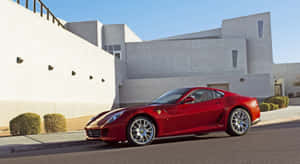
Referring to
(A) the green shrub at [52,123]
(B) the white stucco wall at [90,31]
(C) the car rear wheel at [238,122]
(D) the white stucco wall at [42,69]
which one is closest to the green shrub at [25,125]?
(A) the green shrub at [52,123]

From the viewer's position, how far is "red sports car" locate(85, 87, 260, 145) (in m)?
7.80

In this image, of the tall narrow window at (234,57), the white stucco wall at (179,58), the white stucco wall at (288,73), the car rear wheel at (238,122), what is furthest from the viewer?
the white stucco wall at (288,73)

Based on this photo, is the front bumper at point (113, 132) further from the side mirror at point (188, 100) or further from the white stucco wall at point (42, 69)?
the white stucco wall at point (42, 69)

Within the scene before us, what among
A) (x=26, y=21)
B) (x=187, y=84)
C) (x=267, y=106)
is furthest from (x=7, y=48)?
(x=187, y=84)

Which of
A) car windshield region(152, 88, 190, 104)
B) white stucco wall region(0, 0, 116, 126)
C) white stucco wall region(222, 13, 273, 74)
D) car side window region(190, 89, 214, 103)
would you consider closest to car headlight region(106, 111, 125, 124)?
car windshield region(152, 88, 190, 104)

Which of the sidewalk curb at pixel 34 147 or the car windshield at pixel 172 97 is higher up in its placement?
the car windshield at pixel 172 97

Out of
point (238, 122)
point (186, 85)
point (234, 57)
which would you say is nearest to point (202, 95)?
point (238, 122)

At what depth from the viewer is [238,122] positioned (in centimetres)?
902

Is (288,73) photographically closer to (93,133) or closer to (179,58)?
(179,58)

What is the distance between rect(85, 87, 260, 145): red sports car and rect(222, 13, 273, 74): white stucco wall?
1419 inches

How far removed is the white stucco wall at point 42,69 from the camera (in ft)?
57.5

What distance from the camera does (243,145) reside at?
7.23 meters

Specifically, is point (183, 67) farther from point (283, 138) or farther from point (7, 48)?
point (283, 138)

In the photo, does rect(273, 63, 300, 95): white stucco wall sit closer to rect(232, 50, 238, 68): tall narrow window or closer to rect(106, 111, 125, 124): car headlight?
rect(232, 50, 238, 68): tall narrow window
